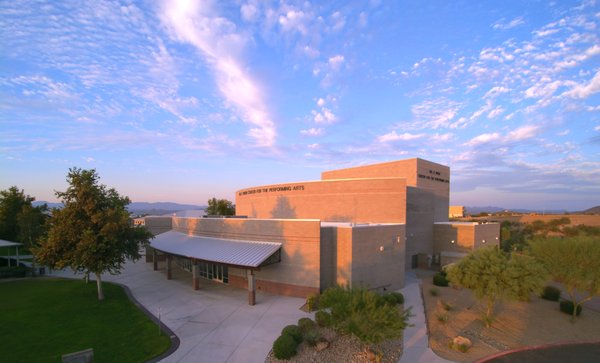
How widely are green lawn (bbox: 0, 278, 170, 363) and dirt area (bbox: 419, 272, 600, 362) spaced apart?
1476 cm

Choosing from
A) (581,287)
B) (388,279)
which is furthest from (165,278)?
(581,287)

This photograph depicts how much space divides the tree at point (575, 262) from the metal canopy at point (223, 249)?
61.7 feet

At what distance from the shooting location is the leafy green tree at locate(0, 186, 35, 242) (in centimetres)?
4202

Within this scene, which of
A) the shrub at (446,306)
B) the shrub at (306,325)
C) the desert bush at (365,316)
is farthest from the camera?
the shrub at (446,306)

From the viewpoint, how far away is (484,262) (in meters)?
18.0

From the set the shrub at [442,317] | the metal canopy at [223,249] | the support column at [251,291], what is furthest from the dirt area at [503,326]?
the metal canopy at [223,249]

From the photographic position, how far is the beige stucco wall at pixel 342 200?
32.4 meters

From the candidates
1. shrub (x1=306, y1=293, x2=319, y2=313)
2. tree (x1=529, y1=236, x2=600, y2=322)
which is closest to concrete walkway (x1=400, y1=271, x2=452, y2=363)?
shrub (x1=306, y1=293, x2=319, y2=313)

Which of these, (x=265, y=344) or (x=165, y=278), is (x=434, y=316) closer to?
(x=265, y=344)

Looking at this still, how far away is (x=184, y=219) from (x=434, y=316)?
27.3m

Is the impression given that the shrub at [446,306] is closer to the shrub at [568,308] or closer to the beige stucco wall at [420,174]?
the shrub at [568,308]

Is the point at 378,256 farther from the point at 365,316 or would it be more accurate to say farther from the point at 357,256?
the point at 365,316

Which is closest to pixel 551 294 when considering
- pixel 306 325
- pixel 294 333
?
pixel 306 325

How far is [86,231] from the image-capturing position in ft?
69.6
